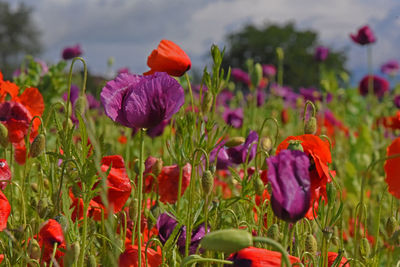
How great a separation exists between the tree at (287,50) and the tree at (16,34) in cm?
1267

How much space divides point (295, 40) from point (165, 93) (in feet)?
98.9

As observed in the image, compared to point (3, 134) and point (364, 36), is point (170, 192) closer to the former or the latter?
point (3, 134)

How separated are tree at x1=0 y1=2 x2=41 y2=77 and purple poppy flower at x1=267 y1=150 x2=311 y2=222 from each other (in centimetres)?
3261

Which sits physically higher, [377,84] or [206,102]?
[377,84]

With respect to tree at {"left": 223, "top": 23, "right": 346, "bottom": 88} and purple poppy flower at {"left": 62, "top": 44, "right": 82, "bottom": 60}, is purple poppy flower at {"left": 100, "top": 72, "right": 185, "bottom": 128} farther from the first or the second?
tree at {"left": 223, "top": 23, "right": 346, "bottom": 88}

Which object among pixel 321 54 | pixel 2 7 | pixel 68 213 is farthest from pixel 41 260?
pixel 2 7

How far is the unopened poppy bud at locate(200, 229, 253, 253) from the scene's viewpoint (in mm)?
583

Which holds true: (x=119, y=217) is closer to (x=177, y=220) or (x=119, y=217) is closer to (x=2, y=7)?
(x=177, y=220)

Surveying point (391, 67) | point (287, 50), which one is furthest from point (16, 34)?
point (391, 67)

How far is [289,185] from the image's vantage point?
619 millimetres

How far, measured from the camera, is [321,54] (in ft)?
16.7

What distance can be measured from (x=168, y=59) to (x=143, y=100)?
20 centimetres

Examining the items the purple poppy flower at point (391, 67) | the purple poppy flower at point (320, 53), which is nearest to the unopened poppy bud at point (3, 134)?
the purple poppy flower at point (320, 53)

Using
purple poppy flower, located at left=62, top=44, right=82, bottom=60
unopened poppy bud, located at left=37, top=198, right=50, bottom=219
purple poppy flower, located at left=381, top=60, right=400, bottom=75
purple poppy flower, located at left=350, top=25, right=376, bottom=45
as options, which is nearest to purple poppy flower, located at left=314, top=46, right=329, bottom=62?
purple poppy flower, located at left=381, top=60, right=400, bottom=75
